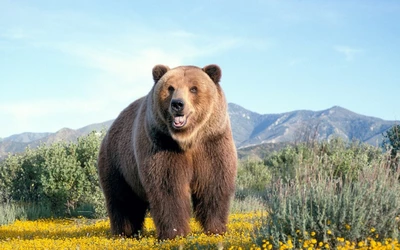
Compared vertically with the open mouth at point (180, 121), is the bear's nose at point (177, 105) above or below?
above

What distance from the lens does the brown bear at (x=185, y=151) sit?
7766mm

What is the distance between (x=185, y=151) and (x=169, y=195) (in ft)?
2.44

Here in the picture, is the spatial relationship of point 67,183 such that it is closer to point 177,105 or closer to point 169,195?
point 169,195

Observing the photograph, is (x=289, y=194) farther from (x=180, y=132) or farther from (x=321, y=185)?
(x=180, y=132)

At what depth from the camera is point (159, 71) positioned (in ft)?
27.1

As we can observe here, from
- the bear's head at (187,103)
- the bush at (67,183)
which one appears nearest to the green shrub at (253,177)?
the bush at (67,183)

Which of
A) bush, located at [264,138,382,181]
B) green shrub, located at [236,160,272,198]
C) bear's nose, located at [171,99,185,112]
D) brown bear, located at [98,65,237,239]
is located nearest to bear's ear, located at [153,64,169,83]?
brown bear, located at [98,65,237,239]

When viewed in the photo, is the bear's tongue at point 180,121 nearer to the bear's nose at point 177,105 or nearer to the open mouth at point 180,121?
the open mouth at point 180,121

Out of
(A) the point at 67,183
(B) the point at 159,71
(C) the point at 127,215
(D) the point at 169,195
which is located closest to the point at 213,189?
(D) the point at 169,195

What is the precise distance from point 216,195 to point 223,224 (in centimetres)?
60

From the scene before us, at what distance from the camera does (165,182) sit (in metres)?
8.07

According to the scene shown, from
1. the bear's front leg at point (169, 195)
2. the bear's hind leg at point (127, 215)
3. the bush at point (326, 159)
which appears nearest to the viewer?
the bush at point (326, 159)

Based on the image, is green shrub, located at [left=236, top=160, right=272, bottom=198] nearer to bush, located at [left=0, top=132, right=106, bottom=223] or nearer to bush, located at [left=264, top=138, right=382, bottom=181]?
bush, located at [left=0, top=132, right=106, bottom=223]

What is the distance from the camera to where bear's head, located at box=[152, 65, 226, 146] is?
7605 mm
